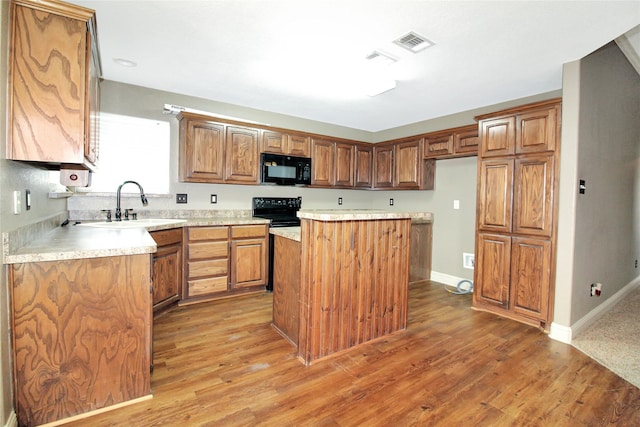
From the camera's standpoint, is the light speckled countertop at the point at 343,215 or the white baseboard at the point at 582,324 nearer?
the light speckled countertop at the point at 343,215

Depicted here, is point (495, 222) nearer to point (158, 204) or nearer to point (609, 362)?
point (609, 362)

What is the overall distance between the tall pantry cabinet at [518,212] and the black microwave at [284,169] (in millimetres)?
2243

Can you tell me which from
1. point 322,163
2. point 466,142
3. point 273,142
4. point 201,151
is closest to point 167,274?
point 201,151

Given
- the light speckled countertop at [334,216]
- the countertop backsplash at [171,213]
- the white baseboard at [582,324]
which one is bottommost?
the white baseboard at [582,324]

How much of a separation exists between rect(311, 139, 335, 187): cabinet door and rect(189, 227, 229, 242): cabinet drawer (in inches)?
62.0

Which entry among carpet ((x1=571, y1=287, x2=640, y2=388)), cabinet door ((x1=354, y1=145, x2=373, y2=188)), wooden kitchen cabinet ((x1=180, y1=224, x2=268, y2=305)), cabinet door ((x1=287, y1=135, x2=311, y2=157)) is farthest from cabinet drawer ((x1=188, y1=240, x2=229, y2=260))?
carpet ((x1=571, y1=287, x2=640, y2=388))

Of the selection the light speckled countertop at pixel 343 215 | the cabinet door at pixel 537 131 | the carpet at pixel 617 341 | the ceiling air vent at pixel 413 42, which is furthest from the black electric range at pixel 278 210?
the carpet at pixel 617 341

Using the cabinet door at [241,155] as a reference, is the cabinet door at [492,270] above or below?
below

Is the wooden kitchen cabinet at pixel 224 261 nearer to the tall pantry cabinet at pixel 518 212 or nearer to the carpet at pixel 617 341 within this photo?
the tall pantry cabinet at pixel 518 212

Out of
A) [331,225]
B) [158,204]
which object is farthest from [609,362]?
[158,204]

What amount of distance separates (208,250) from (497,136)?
3.39m

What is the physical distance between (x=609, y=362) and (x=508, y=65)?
258cm

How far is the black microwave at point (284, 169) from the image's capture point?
403 centimetres

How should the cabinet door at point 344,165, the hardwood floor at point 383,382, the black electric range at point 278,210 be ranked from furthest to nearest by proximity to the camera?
the cabinet door at point 344,165
the black electric range at point 278,210
the hardwood floor at point 383,382
